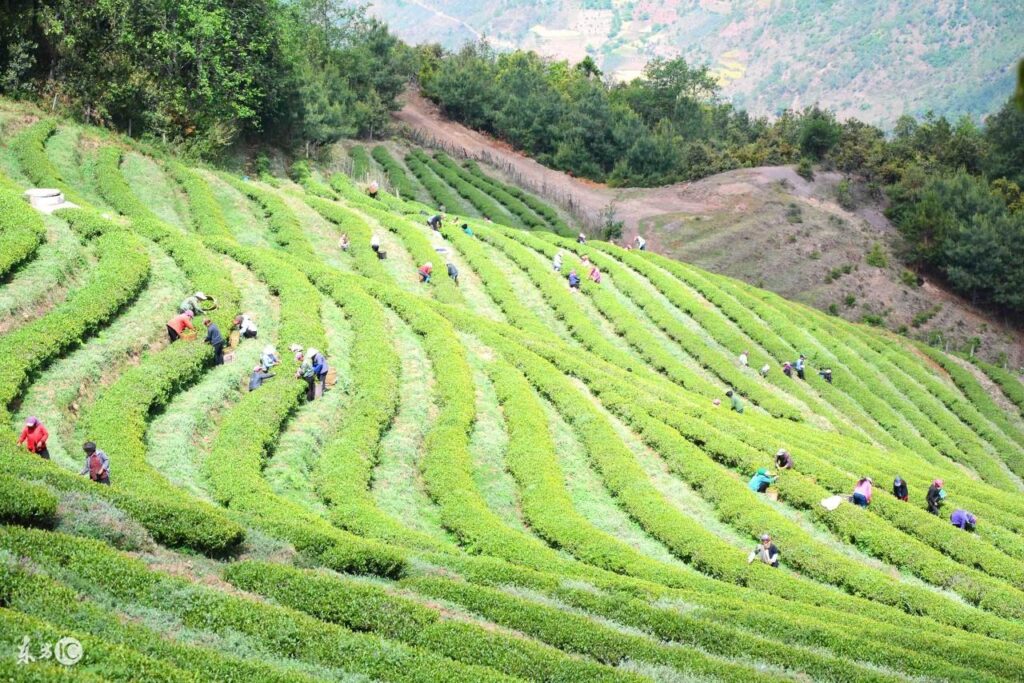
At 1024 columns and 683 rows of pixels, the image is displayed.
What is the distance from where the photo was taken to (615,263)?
56250mm

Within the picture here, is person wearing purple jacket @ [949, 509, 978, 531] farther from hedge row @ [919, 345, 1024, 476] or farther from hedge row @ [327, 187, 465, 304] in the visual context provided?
hedge row @ [327, 187, 465, 304]

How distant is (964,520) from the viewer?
1153 inches

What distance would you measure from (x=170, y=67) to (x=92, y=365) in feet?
115

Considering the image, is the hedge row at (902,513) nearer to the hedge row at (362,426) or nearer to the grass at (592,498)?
the grass at (592,498)

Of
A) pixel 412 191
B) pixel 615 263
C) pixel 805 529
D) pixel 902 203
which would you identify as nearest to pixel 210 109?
pixel 412 191

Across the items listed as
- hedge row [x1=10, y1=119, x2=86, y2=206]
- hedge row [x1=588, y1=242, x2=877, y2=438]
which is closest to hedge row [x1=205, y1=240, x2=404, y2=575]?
hedge row [x1=10, y1=119, x2=86, y2=206]

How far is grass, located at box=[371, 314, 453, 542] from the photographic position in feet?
81.4

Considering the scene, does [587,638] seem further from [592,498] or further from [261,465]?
[261,465]

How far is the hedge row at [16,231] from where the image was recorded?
1187 inches

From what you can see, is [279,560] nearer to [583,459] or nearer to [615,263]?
[583,459]

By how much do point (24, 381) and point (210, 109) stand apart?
121ft

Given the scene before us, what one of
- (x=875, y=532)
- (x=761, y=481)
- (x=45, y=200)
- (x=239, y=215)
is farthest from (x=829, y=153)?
(x=45, y=200)

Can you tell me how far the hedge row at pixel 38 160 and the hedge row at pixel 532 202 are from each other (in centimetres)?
3645

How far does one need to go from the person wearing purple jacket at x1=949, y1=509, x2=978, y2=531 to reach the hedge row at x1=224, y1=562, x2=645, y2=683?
18.3 metres
